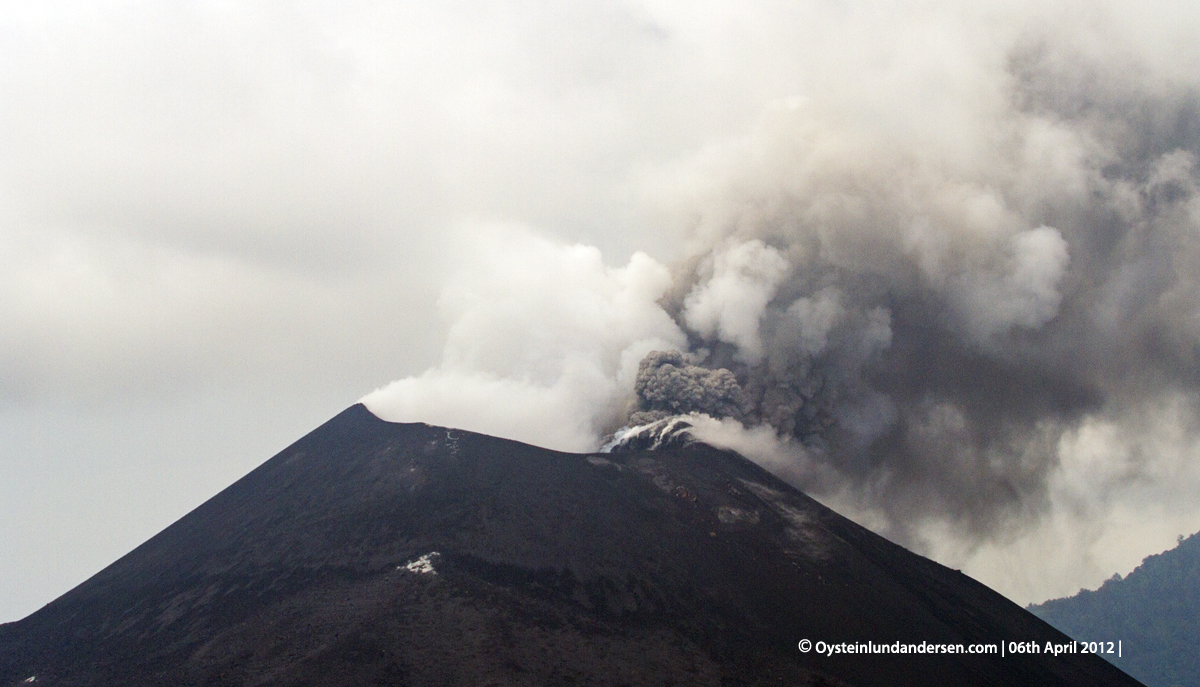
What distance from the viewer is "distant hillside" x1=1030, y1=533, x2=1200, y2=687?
172m

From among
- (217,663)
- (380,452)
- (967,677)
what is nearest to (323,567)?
(217,663)

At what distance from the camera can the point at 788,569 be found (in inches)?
1607

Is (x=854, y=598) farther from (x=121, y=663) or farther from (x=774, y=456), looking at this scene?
(x=121, y=663)

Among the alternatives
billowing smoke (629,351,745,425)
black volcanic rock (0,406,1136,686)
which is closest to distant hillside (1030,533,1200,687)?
billowing smoke (629,351,745,425)

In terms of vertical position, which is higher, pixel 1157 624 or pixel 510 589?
pixel 1157 624

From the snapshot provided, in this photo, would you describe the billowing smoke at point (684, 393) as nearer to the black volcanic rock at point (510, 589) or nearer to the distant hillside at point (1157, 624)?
the black volcanic rock at point (510, 589)

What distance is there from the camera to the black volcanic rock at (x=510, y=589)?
3148cm

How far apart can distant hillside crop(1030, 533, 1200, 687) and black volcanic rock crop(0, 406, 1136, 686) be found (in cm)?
16407

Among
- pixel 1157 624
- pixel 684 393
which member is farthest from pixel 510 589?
pixel 1157 624

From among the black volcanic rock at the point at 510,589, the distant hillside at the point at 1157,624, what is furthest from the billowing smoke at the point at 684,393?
the distant hillside at the point at 1157,624

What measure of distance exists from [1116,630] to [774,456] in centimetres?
17593

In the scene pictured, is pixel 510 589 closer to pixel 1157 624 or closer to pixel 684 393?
pixel 684 393

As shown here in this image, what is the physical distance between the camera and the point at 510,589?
35719 mm

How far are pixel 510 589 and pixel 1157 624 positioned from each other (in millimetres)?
202114
